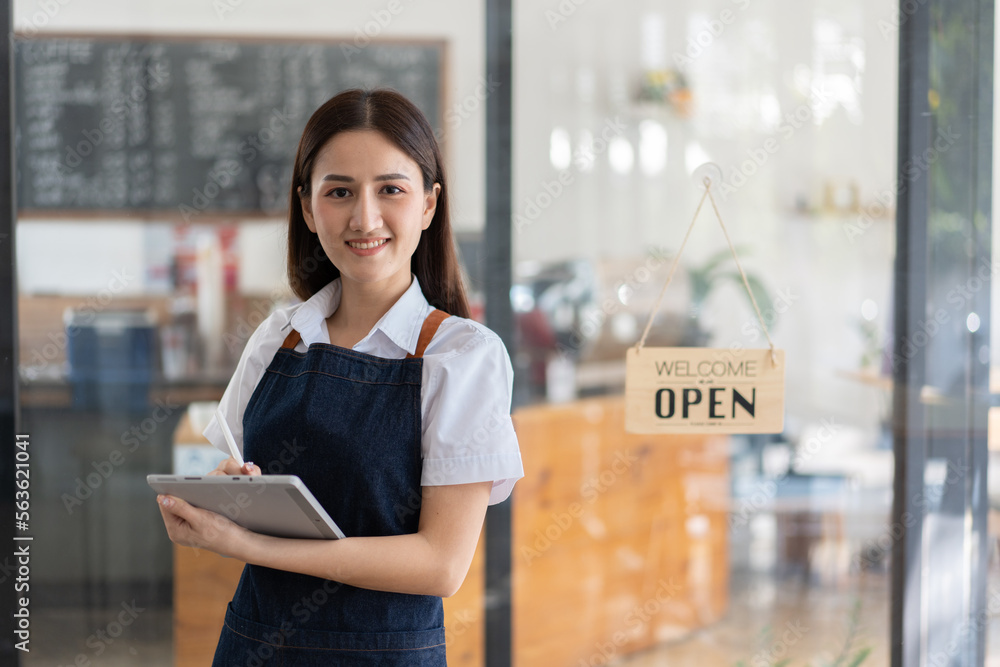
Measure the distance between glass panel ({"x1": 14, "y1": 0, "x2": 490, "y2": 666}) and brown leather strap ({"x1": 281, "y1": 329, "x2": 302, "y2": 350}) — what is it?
0.69 metres

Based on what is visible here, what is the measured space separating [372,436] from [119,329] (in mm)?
1262

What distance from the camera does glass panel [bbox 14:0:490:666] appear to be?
1878mm

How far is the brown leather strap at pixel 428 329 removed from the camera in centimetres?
112

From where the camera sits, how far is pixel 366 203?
1.07 metres

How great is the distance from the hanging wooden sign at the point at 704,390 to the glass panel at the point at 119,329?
0.57 m

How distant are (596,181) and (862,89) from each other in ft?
2.30

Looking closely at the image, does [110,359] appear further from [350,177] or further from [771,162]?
[771,162]

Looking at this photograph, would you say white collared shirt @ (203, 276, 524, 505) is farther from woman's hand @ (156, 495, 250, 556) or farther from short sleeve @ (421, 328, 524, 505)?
woman's hand @ (156, 495, 250, 556)

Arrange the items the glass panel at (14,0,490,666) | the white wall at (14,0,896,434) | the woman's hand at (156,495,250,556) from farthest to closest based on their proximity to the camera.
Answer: the white wall at (14,0,896,434)
the glass panel at (14,0,490,666)
the woman's hand at (156,495,250,556)

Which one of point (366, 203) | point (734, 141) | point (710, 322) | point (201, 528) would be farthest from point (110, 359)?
point (734, 141)

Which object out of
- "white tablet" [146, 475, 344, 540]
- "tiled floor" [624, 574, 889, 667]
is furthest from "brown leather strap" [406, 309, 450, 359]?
"tiled floor" [624, 574, 889, 667]

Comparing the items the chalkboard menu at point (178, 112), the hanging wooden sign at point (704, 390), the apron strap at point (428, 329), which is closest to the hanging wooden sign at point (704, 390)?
the hanging wooden sign at point (704, 390)

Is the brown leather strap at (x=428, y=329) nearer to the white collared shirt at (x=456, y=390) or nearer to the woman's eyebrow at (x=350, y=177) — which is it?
the white collared shirt at (x=456, y=390)

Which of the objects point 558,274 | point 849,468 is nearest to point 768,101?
point 558,274
